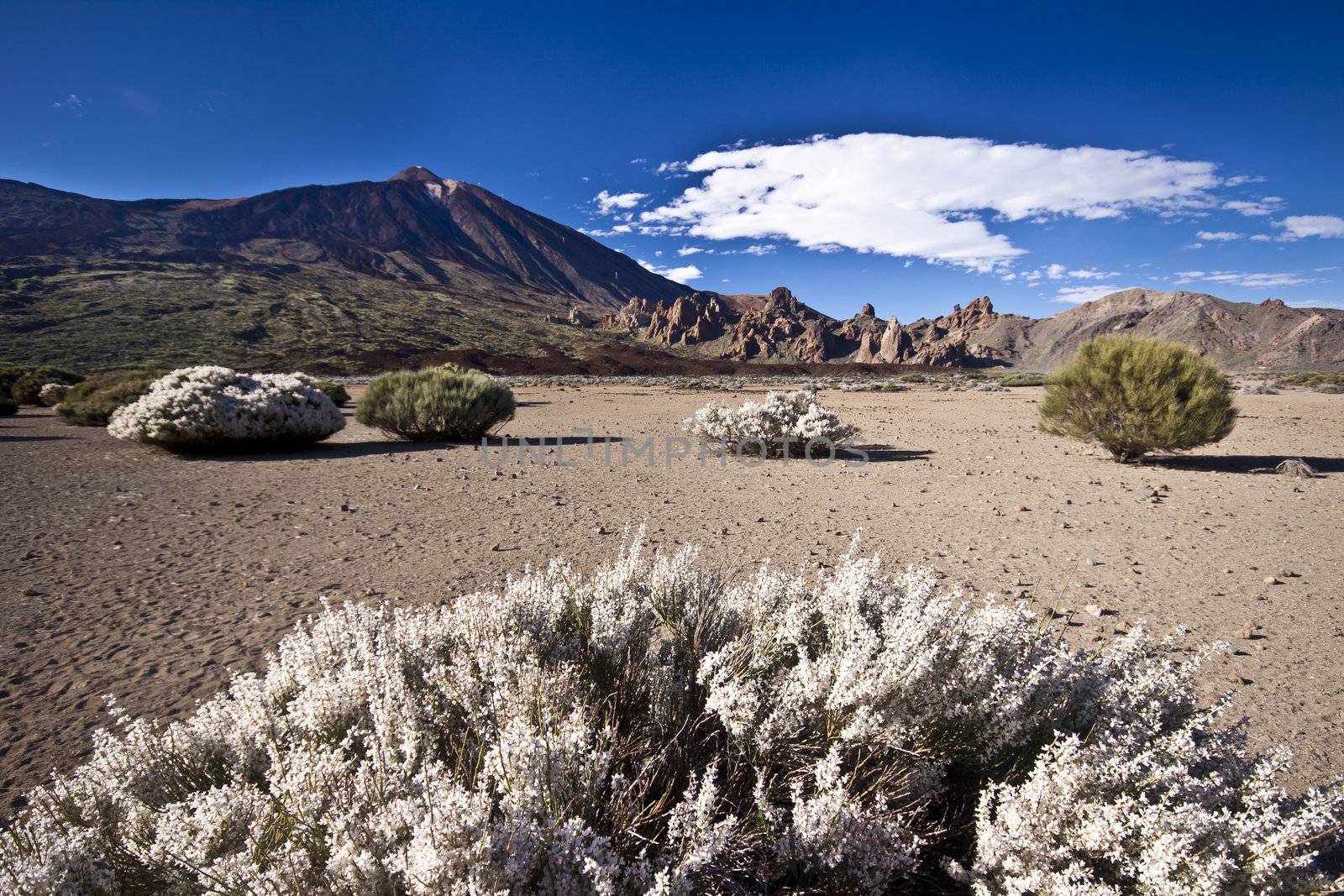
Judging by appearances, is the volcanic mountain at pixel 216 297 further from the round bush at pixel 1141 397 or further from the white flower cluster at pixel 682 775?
the white flower cluster at pixel 682 775

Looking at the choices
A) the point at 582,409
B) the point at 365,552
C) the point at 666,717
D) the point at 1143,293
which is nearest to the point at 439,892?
the point at 666,717

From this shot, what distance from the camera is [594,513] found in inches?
283

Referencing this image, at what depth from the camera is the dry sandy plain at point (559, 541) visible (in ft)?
11.6

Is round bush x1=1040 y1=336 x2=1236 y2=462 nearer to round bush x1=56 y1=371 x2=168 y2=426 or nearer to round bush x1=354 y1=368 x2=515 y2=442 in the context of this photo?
round bush x1=354 y1=368 x2=515 y2=442

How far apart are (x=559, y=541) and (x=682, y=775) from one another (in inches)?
171

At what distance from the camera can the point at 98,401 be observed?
14.6 m

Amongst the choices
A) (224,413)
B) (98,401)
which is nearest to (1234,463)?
(224,413)

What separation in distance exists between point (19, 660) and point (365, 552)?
229 cm

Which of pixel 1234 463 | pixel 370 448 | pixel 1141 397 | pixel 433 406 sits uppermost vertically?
pixel 1141 397

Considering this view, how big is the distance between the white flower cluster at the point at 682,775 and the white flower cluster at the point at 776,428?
934 cm

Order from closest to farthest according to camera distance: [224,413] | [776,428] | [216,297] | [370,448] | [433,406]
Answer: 1. [224,413]
2. [370,448]
3. [776,428]
4. [433,406]
5. [216,297]

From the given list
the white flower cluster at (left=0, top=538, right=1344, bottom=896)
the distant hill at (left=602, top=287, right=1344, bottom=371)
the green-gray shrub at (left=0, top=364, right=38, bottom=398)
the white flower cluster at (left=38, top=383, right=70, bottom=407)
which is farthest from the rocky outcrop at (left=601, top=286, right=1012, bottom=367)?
the white flower cluster at (left=0, top=538, right=1344, bottom=896)

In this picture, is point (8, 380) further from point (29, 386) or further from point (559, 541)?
point (559, 541)

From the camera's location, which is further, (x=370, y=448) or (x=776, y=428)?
(x=776, y=428)
